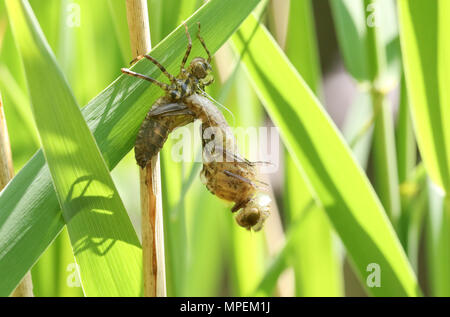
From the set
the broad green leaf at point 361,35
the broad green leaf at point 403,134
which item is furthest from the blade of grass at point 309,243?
the broad green leaf at point 403,134

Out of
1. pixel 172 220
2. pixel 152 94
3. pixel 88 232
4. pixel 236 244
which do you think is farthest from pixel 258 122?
pixel 88 232

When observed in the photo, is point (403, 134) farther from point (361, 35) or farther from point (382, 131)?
point (361, 35)

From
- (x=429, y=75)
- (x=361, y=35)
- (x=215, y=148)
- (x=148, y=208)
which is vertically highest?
(x=361, y=35)

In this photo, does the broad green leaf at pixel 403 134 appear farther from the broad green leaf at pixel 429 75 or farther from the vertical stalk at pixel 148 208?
the vertical stalk at pixel 148 208

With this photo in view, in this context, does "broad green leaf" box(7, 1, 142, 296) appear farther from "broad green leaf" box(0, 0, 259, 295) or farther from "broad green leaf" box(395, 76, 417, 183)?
"broad green leaf" box(395, 76, 417, 183)

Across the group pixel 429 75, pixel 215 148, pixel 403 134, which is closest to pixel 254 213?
pixel 215 148
